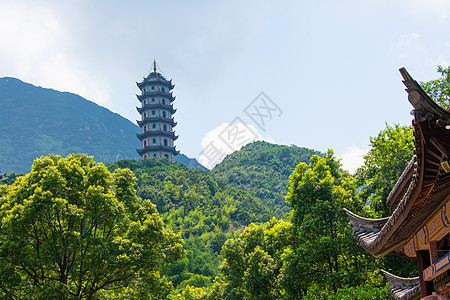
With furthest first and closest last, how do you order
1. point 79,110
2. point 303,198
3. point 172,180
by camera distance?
point 79,110 → point 172,180 → point 303,198

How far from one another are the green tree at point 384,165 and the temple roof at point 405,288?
6441 mm

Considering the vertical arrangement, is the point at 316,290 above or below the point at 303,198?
below

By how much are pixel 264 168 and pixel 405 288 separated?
88317 mm

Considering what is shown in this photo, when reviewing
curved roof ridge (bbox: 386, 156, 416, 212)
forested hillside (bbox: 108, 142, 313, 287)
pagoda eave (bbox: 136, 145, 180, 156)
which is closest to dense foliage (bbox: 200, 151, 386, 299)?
curved roof ridge (bbox: 386, 156, 416, 212)

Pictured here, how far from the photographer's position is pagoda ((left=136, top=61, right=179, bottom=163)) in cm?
6444

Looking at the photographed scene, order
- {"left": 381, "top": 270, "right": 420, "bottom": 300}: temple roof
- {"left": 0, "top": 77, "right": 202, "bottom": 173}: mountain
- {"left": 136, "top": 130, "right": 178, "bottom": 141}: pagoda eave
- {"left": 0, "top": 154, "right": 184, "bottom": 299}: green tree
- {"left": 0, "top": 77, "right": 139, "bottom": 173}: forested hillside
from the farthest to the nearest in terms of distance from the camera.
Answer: {"left": 0, "top": 77, "right": 139, "bottom": 173}: forested hillside
{"left": 0, "top": 77, "right": 202, "bottom": 173}: mountain
{"left": 136, "top": 130, "right": 178, "bottom": 141}: pagoda eave
{"left": 0, "top": 154, "right": 184, "bottom": 299}: green tree
{"left": 381, "top": 270, "right": 420, "bottom": 300}: temple roof

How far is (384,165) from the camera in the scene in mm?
15406

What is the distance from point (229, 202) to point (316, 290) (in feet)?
159

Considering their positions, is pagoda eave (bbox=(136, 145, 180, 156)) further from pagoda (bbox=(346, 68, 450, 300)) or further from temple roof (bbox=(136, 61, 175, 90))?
pagoda (bbox=(346, 68, 450, 300))

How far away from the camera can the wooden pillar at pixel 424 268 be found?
18.5ft

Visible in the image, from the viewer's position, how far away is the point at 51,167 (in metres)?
13.7

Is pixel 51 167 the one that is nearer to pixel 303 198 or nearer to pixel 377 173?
pixel 303 198

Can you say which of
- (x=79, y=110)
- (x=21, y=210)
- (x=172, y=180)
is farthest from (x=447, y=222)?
(x=79, y=110)

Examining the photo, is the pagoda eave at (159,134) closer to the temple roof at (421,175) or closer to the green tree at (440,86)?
the green tree at (440,86)
